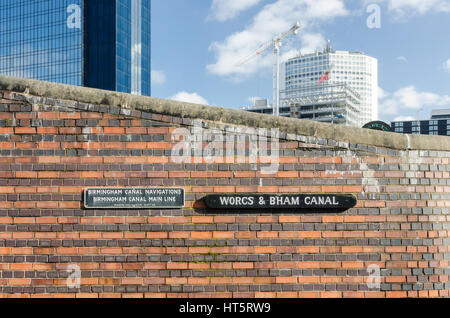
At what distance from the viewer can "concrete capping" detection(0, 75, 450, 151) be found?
425cm

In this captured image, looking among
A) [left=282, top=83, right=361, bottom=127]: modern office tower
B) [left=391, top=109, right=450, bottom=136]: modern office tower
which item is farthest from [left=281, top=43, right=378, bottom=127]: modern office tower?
[left=282, top=83, right=361, bottom=127]: modern office tower

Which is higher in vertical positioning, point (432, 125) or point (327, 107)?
point (327, 107)

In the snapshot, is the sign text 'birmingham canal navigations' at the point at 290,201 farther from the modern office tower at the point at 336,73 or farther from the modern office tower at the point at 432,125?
the modern office tower at the point at 432,125

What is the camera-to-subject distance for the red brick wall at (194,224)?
4152 mm

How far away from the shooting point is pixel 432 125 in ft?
461

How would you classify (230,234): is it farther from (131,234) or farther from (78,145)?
(78,145)

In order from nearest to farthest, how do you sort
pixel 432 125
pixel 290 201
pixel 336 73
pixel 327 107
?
pixel 290 201
pixel 327 107
pixel 432 125
pixel 336 73

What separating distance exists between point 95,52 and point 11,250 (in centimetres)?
6415

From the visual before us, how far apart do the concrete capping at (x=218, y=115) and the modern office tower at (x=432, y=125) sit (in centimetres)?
14553

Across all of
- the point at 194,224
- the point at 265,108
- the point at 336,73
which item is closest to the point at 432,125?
the point at 336,73

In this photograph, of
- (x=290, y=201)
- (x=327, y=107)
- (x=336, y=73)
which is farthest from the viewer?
(x=336, y=73)

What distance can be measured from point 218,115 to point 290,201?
1195 mm

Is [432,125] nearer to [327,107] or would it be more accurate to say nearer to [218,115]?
[327,107]

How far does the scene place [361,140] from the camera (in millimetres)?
4258
